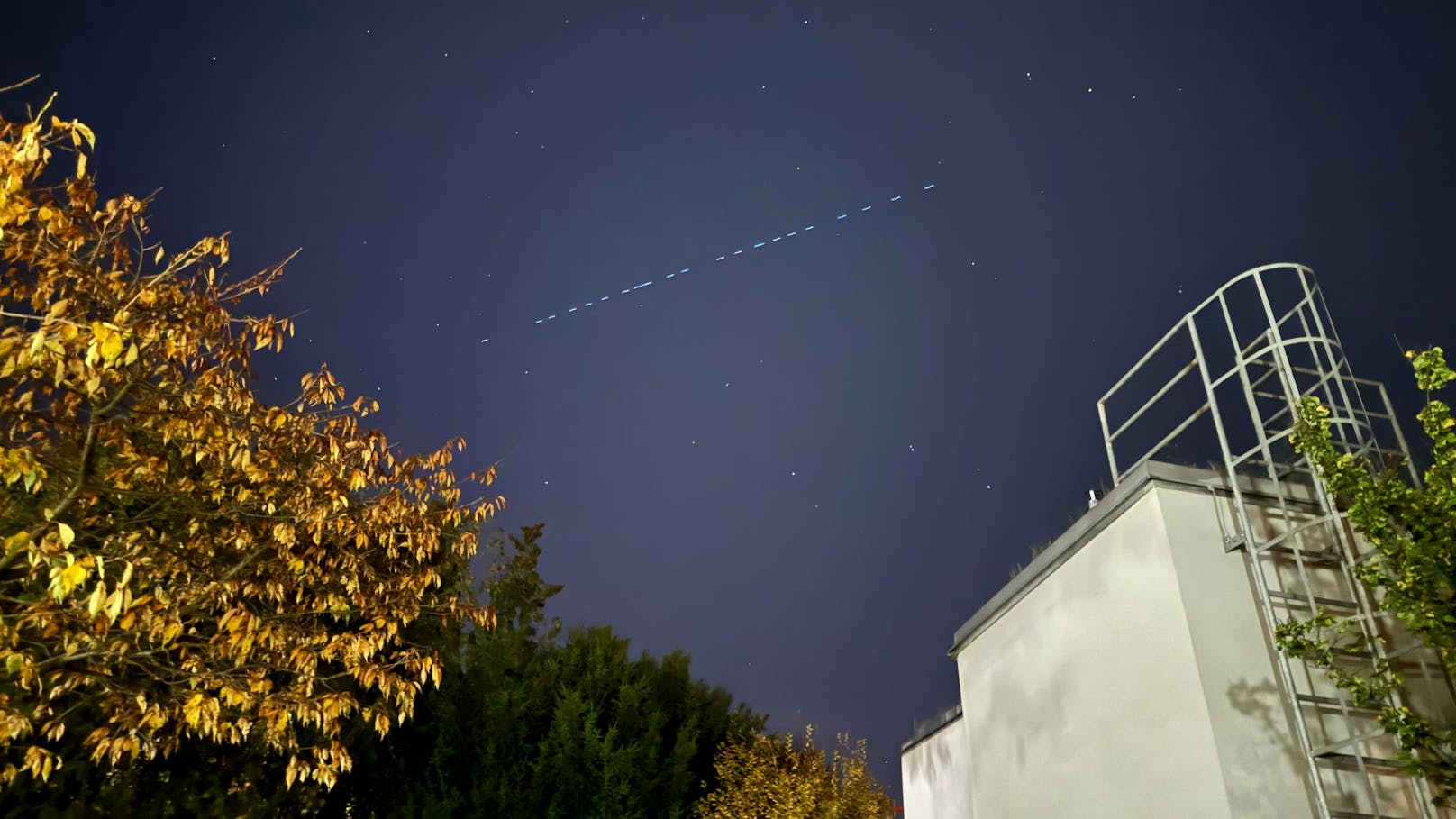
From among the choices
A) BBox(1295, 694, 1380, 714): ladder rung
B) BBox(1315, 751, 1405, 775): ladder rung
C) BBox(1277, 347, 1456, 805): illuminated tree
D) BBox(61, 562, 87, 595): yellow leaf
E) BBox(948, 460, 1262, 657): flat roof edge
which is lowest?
BBox(1315, 751, 1405, 775): ladder rung

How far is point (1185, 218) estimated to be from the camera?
2238 inches

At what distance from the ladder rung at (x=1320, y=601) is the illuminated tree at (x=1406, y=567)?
0.61ft

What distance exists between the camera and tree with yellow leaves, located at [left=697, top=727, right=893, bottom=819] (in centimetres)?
1908

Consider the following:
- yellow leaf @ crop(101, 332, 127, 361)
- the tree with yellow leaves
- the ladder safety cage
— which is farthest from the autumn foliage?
the tree with yellow leaves

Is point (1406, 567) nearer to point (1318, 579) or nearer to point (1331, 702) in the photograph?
point (1318, 579)

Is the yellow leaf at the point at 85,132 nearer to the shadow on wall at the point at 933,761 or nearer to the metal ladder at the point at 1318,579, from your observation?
the metal ladder at the point at 1318,579

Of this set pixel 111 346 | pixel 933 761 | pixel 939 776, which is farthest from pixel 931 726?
pixel 111 346

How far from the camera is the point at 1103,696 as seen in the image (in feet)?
20.1

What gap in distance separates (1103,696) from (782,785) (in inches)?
612

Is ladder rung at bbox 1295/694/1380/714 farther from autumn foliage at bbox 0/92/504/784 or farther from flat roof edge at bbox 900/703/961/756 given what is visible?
flat roof edge at bbox 900/703/961/756

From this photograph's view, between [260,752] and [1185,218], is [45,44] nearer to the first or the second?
[260,752]

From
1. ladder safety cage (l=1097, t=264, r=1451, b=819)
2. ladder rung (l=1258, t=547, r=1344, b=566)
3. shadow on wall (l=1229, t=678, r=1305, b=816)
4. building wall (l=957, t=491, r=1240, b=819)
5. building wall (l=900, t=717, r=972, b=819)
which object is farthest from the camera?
building wall (l=900, t=717, r=972, b=819)

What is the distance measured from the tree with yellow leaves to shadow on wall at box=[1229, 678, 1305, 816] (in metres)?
13.9

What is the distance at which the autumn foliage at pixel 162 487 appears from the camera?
4773mm
